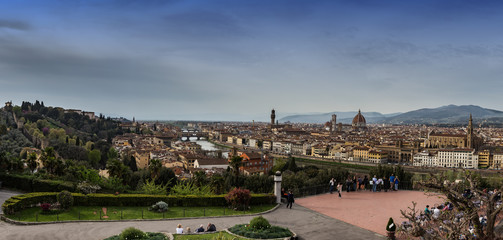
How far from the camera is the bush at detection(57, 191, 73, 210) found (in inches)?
377

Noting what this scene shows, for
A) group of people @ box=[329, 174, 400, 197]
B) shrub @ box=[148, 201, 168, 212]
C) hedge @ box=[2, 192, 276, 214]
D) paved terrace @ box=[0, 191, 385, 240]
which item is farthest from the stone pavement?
group of people @ box=[329, 174, 400, 197]

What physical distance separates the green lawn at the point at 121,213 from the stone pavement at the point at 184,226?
413mm

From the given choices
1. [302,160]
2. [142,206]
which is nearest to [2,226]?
[142,206]

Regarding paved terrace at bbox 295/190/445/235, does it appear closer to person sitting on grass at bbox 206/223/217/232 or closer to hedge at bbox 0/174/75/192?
person sitting on grass at bbox 206/223/217/232

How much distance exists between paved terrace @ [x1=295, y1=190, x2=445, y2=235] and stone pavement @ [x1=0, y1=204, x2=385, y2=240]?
1.49 ft

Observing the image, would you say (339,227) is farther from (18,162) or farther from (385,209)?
(18,162)

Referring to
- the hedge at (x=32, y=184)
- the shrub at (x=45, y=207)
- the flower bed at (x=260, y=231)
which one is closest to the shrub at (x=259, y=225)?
the flower bed at (x=260, y=231)

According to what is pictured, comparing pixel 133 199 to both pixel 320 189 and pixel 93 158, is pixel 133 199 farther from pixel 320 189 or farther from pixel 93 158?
pixel 93 158

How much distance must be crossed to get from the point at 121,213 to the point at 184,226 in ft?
5.93

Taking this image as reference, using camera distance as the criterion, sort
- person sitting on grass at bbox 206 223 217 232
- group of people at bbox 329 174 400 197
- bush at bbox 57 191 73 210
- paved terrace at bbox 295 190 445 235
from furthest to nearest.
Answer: group of people at bbox 329 174 400 197
bush at bbox 57 191 73 210
paved terrace at bbox 295 190 445 235
person sitting on grass at bbox 206 223 217 232

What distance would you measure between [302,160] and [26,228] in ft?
192

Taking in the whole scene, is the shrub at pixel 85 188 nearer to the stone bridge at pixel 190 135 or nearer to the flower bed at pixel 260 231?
the flower bed at pixel 260 231

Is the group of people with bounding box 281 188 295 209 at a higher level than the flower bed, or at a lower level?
higher

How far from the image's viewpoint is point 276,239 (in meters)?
7.58
